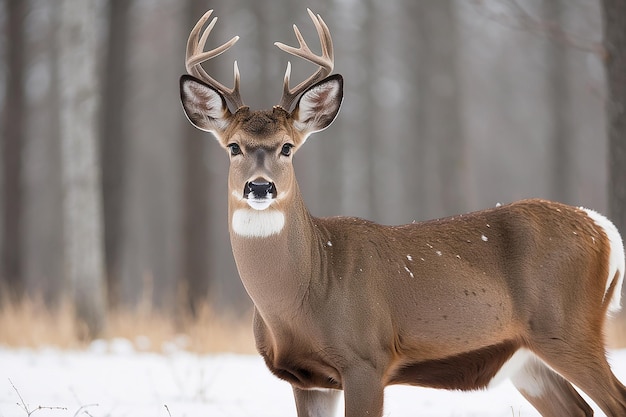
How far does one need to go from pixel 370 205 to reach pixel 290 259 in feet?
78.0

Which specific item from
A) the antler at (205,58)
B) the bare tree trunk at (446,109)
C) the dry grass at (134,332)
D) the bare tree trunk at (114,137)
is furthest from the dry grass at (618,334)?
the bare tree trunk at (114,137)

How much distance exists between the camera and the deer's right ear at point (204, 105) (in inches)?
202

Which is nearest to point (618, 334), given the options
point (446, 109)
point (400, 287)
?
point (400, 287)

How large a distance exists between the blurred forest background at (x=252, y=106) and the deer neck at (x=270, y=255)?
467cm

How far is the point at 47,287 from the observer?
25.8 meters

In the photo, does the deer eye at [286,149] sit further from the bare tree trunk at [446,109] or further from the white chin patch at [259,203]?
the bare tree trunk at [446,109]

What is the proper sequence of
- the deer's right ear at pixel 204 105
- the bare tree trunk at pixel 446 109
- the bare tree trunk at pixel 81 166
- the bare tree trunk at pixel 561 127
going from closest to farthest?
the deer's right ear at pixel 204 105 → the bare tree trunk at pixel 81 166 → the bare tree trunk at pixel 446 109 → the bare tree trunk at pixel 561 127

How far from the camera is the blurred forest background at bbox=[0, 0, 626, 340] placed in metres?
10.4

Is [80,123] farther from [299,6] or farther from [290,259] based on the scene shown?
[299,6]

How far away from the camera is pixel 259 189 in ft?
14.9

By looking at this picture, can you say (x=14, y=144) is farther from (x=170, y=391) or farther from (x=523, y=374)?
(x=523, y=374)

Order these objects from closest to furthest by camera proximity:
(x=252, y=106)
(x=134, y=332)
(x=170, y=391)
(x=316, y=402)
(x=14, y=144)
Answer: (x=316, y=402), (x=170, y=391), (x=134, y=332), (x=14, y=144), (x=252, y=106)

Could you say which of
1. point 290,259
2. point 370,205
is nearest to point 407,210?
point 370,205

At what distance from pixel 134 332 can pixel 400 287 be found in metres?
6.66
